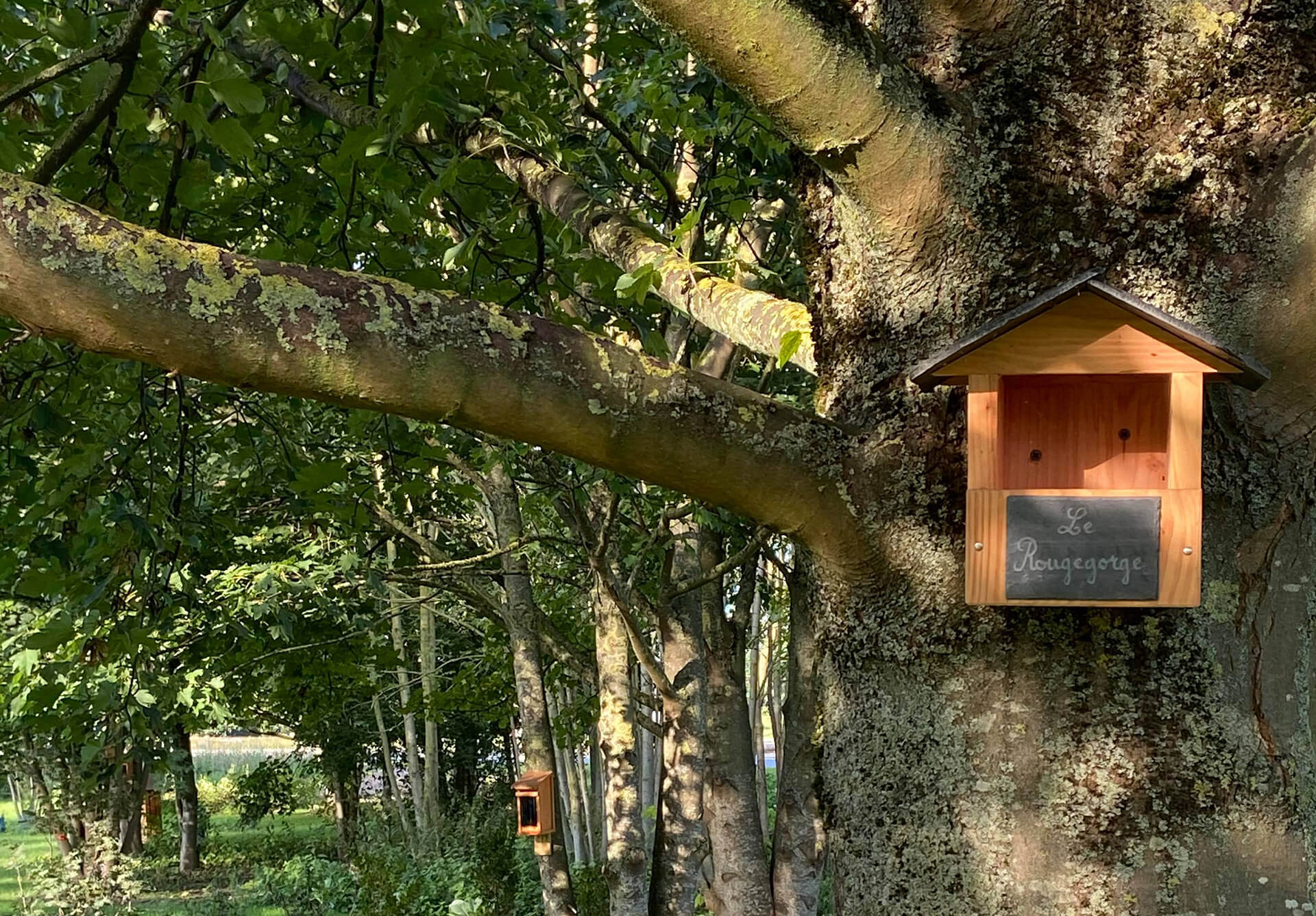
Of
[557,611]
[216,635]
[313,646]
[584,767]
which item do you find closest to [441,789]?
[584,767]

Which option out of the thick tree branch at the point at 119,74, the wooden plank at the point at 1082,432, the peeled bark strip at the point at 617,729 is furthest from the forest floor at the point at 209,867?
the wooden plank at the point at 1082,432

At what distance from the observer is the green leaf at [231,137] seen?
222cm

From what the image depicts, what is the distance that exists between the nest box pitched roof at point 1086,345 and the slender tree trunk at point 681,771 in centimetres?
501

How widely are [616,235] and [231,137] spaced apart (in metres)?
0.98

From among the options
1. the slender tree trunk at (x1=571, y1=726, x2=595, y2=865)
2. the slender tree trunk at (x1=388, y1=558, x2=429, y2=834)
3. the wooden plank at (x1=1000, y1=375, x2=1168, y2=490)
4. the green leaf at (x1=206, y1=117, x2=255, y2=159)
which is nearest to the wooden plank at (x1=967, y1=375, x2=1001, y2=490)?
the wooden plank at (x1=1000, y1=375, x2=1168, y2=490)

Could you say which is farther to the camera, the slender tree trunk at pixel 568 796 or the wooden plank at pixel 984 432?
the slender tree trunk at pixel 568 796

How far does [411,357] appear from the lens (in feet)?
4.64

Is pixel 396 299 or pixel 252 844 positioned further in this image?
pixel 252 844

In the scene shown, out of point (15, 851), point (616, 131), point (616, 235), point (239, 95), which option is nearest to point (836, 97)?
point (239, 95)

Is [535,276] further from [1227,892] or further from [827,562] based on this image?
[1227,892]

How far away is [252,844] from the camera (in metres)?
19.2

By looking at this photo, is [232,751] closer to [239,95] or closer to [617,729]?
[617,729]

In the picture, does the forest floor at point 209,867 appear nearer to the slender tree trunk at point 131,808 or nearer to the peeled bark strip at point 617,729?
the slender tree trunk at point 131,808

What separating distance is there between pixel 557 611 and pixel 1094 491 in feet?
34.6
